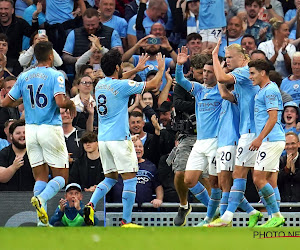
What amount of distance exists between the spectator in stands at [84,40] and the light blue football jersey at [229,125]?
5.77 meters

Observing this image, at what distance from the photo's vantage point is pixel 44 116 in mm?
12930

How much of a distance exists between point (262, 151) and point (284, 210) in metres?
2.93

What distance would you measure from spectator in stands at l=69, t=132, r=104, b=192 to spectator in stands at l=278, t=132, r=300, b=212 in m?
2.92

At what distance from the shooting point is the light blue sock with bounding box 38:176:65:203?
12462 mm

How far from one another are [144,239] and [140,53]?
939cm

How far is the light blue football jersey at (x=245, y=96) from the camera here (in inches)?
504

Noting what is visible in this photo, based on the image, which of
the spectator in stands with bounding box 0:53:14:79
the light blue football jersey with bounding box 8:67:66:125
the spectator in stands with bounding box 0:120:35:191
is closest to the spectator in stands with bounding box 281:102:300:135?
the spectator in stands with bounding box 0:120:35:191

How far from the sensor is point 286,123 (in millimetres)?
16500

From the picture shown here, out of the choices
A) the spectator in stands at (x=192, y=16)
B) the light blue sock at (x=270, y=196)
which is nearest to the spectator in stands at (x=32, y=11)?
the spectator in stands at (x=192, y=16)

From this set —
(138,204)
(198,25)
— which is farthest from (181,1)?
(138,204)

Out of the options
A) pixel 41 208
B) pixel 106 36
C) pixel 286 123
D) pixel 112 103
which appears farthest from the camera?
pixel 106 36

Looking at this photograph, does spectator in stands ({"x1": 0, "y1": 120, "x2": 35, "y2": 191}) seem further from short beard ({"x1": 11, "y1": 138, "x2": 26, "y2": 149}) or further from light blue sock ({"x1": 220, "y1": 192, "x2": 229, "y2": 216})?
light blue sock ({"x1": 220, "y1": 192, "x2": 229, "y2": 216})

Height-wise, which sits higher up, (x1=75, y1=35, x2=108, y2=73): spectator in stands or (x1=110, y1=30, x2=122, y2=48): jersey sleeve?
(x1=110, y1=30, x2=122, y2=48): jersey sleeve

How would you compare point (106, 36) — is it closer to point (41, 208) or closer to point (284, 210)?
point (284, 210)
